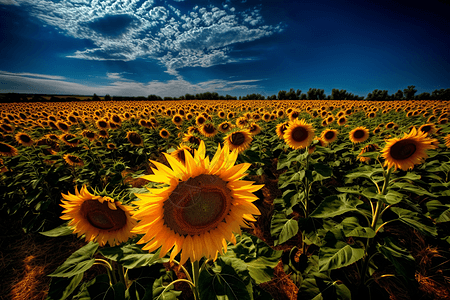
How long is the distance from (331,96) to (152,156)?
51.8m

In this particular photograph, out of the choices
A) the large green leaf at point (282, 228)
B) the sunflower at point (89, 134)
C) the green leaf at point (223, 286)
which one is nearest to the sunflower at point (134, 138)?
the sunflower at point (89, 134)

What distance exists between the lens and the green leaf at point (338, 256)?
168 centimetres

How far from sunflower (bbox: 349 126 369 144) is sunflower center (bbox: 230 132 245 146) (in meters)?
3.66

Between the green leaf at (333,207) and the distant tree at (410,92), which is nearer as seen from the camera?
the green leaf at (333,207)

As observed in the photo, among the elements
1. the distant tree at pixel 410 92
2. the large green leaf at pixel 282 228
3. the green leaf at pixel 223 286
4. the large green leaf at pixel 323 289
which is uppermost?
the distant tree at pixel 410 92

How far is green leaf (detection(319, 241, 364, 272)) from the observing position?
66.0 inches

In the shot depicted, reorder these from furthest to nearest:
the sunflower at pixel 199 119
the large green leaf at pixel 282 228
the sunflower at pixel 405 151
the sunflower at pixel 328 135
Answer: the sunflower at pixel 199 119 → the sunflower at pixel 328 135 → the large green leaf at pixel 282 228 → the sunflower at pixel 405 151

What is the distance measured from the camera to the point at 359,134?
4859mm

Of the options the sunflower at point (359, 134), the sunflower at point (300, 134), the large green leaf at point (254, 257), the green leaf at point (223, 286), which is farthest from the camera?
the sunflower at point (359, 134)

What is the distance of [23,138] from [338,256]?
29.4 ft

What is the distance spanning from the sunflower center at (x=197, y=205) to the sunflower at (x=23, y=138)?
745 cm

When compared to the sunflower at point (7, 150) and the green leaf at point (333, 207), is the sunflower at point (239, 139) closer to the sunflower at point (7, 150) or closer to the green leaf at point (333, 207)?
the green leaf at point (333, 207)

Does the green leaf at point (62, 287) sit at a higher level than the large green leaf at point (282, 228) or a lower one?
higher

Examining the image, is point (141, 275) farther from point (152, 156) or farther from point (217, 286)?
point (152, 156)
